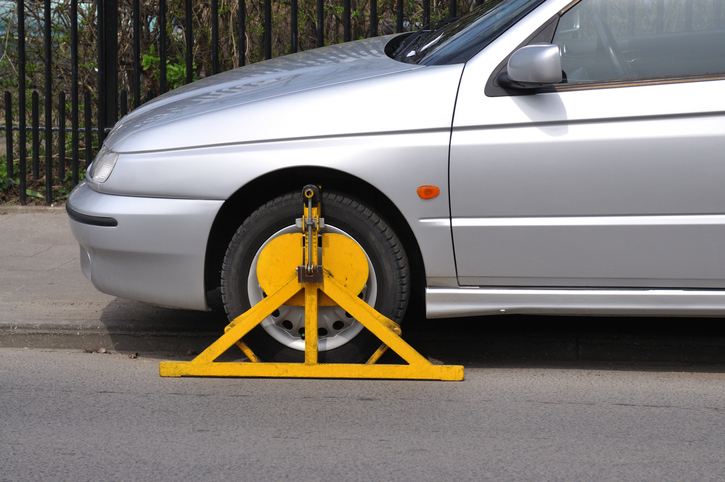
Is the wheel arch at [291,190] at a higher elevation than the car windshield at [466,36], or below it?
below

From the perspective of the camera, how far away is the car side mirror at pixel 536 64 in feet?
10.4

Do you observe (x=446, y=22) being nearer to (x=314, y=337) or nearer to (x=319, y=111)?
(x=319, y=111)

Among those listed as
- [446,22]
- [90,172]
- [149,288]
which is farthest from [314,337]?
[446,22]

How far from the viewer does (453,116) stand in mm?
3322

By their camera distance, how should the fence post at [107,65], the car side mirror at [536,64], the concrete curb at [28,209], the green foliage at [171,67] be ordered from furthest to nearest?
the green foliage at [171,67] → the concrete curb at [28,209] → the fence post at [107,65] → the car side mirror at [536,64]

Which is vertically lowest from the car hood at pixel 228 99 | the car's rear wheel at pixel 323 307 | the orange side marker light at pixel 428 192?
the car's rear wheel at pixel 323 307

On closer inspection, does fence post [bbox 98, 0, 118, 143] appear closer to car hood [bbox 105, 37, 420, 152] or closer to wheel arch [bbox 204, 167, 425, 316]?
car hood [bbox 105, 37, 420, 152]

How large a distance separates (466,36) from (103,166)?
177 cm

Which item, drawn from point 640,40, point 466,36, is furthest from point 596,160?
point 466,36

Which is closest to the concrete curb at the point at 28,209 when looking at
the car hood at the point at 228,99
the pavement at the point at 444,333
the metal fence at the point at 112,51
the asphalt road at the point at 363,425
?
the metal fence at the point at 112,51

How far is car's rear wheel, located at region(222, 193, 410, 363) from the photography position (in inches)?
138

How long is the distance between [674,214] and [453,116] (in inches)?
38.1

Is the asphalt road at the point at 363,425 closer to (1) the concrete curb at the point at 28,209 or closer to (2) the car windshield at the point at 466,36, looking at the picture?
(2) the car windshield at the point at 466,36

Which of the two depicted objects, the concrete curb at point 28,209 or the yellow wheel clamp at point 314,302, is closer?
the yellow wheel clamp at point 314,302
